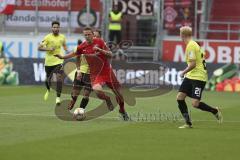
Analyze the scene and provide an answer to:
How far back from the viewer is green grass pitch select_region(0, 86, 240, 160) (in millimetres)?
11406

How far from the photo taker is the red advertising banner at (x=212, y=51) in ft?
102

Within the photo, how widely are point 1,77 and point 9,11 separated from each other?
3281 mm

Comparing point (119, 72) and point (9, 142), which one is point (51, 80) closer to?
point (119, 72)

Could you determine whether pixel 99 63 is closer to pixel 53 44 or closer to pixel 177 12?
pixel 53 44

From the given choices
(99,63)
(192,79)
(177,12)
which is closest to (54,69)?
(99,63)

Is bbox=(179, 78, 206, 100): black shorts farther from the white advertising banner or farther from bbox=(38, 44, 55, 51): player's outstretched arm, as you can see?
the white advertising banner

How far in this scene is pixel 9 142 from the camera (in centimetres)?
1264

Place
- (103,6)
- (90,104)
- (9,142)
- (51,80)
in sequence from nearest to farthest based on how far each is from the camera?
(9,142)
(90,104)
(51,80)
(103,6)

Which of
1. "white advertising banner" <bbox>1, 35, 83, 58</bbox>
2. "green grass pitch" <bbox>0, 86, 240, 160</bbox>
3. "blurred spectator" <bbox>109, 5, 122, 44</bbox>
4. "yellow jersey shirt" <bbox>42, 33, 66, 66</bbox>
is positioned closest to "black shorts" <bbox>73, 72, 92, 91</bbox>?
"green grass pitch" <bbox>0, 86, 240, 160</bbox>

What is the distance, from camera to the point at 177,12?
3219 centimetres

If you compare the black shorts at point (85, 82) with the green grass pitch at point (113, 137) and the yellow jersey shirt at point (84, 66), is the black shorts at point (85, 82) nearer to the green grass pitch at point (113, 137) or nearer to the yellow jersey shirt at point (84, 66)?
the yellow jersey shirt at point (84, 66)

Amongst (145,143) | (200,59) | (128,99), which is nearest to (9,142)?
(145,143)

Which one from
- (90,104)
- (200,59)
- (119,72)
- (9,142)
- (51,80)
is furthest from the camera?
(119,72)

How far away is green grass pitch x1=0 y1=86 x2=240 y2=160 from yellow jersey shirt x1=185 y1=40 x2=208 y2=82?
107cm
